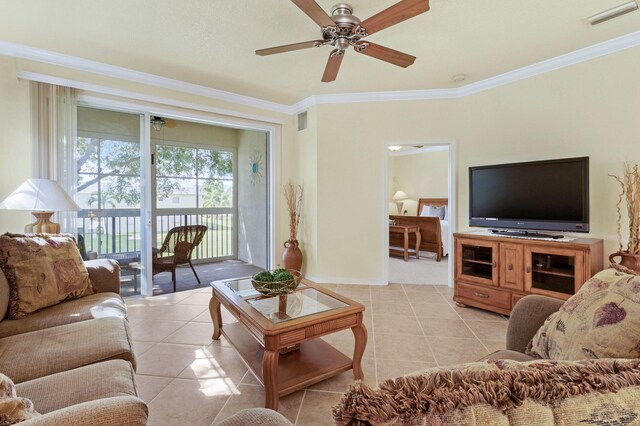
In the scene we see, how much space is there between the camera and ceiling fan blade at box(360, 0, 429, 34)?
1759mm

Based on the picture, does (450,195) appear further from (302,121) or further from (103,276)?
(103,276)

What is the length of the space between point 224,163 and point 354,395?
5558 millimetres

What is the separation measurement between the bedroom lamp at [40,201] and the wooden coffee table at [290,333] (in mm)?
1521

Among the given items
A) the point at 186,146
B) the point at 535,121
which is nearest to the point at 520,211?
the point at 535,121

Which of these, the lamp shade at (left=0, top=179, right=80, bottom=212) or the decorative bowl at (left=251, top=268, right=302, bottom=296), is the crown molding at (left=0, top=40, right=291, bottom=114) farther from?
the decorative bowl at (left=251, top=268, right=302, bottom=296)

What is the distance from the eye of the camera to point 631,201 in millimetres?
2506

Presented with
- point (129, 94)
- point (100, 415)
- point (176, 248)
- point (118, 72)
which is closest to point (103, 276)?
point (100, 415)

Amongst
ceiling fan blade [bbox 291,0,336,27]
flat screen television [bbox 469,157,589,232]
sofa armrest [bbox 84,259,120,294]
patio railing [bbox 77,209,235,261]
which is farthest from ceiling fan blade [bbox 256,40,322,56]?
patio railing [bbox 77,209,235,261]

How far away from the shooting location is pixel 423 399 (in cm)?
40

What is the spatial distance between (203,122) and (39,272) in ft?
8.64

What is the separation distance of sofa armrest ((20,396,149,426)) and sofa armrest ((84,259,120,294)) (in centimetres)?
171

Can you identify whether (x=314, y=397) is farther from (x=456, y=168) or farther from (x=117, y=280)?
(x=456, y=168)

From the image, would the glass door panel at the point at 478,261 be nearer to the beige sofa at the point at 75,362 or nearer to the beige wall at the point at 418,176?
the beige sofa at the point at 75,362

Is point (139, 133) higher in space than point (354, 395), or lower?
higher
